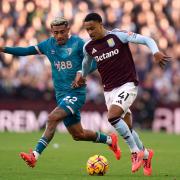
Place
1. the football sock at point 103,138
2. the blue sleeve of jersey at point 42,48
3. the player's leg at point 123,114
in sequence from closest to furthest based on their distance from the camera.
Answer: the player's leg at point 123,114 → the blue sleeve of jersey at point 42,48 → the football sock at point 103,138

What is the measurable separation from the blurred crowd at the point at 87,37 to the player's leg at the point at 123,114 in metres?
12.2

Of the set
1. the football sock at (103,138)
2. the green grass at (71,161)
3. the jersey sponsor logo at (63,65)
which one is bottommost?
the green grass at (71,161)

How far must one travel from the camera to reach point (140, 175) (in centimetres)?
1091

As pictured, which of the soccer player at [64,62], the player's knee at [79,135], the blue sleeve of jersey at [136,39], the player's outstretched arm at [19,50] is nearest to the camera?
the blue sleeve of jersey at [136,39]

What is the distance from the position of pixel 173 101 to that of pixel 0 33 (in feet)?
19.8

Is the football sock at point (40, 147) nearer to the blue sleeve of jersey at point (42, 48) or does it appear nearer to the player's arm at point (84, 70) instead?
the player's arm at point (84, 70)

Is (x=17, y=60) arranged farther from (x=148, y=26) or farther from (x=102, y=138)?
(x=102, y=138)

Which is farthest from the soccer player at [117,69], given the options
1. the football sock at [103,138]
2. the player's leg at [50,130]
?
the football sock at [103,138]

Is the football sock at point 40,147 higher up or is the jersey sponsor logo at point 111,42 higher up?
the jersey sponsor logo at point 111,42

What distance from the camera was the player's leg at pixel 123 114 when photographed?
1084 cm

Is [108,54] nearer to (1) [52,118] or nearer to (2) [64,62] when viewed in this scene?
(2) [64,62]

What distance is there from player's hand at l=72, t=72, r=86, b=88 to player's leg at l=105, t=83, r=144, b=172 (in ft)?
2.95

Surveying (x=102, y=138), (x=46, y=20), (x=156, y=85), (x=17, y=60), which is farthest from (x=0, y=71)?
(x=102, y=138)

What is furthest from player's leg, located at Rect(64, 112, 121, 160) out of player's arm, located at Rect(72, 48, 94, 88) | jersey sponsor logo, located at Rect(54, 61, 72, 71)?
jersey sponsor logo, located at Rect(54, 61, 72, 71)
